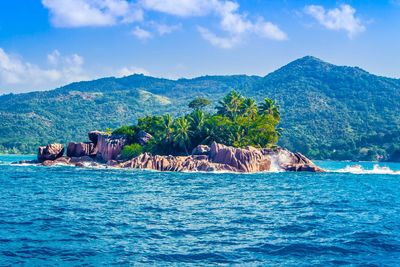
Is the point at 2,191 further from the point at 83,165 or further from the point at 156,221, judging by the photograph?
the point at 83,165

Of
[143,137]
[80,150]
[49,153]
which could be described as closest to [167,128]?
[143,137]

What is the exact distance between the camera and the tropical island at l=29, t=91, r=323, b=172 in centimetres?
9600

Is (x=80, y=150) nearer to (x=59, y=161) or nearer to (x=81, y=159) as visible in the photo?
(x=81, y=159)

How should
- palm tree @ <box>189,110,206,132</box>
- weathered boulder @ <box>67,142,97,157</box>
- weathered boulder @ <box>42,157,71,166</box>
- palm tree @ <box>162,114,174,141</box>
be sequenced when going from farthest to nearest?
weathered boulder @ <box>67,142,97,157</box>
palm tree @ <box>189,110,206,132</box>
weathered boulder @ <box>42,157,71,166</box>
palm tree @ <box>162,114,174,141</box>

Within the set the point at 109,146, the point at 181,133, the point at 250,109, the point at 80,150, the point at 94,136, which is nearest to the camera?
the point at 181,133

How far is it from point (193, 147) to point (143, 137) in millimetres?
12281

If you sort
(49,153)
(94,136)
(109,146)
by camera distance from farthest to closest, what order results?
(94,136)
(49,153)
(109,146)

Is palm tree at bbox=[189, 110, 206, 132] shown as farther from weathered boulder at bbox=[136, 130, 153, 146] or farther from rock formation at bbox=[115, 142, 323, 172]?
weathered boulder at bbox=[136, 130, 153, 146]

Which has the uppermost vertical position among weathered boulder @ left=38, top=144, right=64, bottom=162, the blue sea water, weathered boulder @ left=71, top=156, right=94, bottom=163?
weathered boulder @ left=38, top=144, right=64, bottom=162

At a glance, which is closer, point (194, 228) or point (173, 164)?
point (194, 228)

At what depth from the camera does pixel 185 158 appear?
3900 inches

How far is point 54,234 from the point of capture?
1094 inches

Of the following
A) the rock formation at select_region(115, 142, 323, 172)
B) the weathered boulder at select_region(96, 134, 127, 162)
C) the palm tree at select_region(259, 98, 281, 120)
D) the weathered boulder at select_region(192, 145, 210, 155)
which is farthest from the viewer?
the palm tree at select_region(259, 98, 281, 120)

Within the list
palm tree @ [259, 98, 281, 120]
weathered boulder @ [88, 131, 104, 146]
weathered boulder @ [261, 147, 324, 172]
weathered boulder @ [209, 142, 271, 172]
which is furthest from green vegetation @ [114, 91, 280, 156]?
weathered boulder @ [209, 142, 271, 172]
